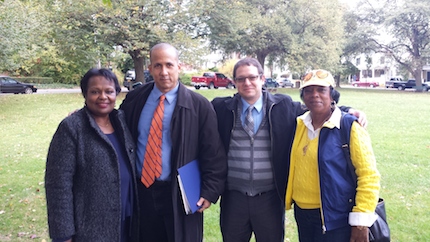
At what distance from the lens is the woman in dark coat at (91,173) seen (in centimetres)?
234

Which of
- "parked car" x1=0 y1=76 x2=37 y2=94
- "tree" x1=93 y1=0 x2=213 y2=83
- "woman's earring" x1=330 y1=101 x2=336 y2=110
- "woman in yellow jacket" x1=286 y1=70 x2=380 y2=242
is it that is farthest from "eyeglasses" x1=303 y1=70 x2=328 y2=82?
"parked car" x1=0 y1=76 x2=37 y2=94

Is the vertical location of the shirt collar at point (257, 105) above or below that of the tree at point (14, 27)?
below

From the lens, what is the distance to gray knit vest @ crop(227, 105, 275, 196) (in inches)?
115

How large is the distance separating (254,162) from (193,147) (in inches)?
20.4

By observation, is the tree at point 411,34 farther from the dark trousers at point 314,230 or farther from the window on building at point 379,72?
the dark trousers at point 314,230

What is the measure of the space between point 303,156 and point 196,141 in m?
0.83

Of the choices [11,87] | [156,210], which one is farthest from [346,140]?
[11,87]

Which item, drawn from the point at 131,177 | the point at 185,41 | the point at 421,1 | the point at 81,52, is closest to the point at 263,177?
the point at 131,177

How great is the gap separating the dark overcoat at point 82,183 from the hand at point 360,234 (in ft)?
5.32

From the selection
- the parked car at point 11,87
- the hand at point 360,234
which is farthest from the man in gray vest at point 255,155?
the parked car at point 11,87

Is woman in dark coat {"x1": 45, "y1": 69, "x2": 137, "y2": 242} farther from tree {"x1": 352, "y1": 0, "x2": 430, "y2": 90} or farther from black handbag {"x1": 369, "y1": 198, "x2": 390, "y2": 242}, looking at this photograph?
tree {"x1": 352, "y1": 0, "x2": 430, "y2": 90}

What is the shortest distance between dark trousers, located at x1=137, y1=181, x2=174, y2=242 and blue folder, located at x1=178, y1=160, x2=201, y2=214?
127 millimetres

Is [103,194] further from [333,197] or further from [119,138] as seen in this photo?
[333,197]

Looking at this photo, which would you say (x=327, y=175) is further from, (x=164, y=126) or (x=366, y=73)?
(x=366, y=73)
